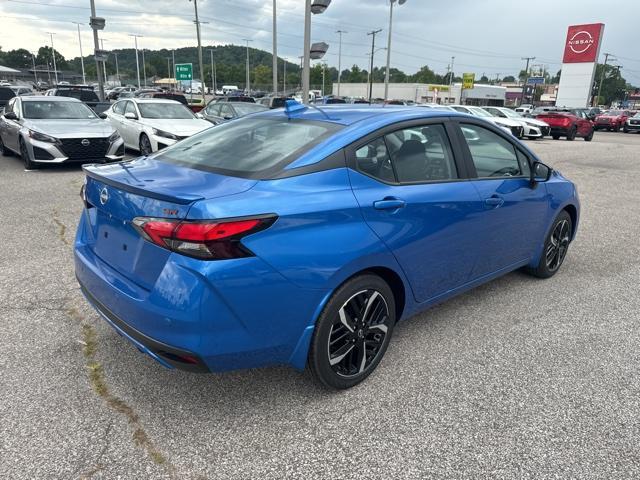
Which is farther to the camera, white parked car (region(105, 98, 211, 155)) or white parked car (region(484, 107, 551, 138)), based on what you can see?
white parked car (region(484, 107, 551, 138))

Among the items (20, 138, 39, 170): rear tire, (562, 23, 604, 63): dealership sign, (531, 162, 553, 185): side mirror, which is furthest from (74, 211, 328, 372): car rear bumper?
(562, 23, 604, 63): dealership sign

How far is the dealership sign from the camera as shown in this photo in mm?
58156

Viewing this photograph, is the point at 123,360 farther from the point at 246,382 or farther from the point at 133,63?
the point at 133,63

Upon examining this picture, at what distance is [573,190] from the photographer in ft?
15.4

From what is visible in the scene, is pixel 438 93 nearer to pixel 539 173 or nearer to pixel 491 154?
pixel 539 173

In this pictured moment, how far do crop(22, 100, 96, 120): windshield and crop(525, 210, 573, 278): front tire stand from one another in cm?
1016

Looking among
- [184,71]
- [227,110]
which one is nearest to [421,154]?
[227,110]

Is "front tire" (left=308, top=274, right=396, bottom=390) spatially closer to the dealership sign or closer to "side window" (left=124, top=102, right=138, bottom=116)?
"side window" (left=124, top=102, right=138, bottom=116)

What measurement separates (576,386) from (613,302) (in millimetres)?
1721

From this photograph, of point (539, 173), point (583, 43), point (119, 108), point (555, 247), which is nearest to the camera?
point (539, 173)

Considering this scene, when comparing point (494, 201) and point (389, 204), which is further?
point (494, 201)

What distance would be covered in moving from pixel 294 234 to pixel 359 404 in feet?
3.54

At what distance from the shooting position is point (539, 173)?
405 cm

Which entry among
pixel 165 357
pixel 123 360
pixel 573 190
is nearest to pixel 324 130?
pixel 165 357
